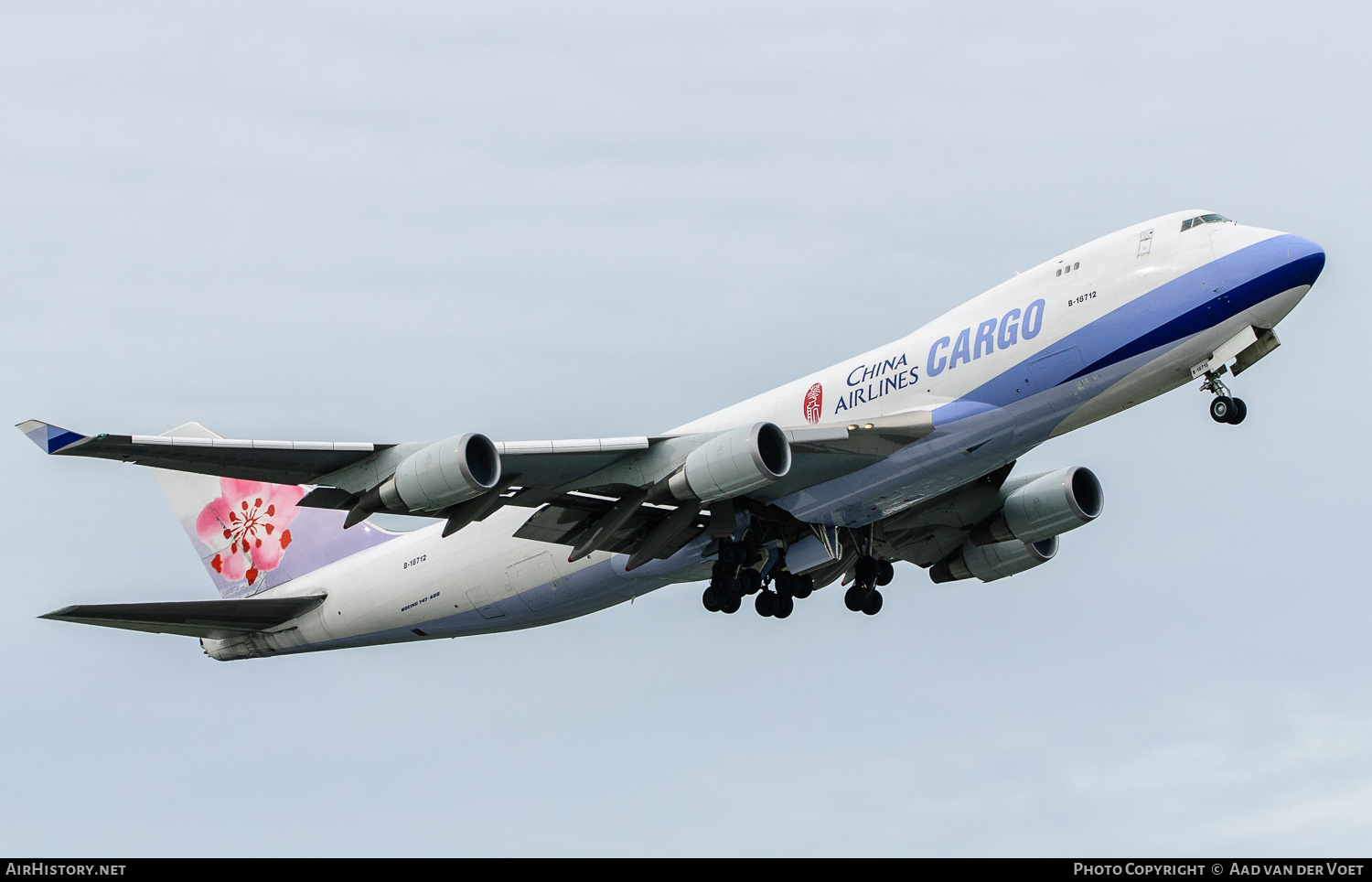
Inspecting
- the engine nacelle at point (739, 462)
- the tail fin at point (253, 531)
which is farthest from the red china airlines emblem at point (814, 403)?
the tail fin at point (253, 531)

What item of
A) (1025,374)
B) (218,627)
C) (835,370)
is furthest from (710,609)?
(218,627)

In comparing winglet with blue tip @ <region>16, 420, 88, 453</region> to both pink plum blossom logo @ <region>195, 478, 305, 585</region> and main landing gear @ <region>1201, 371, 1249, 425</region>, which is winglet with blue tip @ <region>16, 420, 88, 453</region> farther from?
main landing gear @ <region>1201, 371, 1249, 425</region>

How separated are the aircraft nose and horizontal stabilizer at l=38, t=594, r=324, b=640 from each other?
22546 millimetres

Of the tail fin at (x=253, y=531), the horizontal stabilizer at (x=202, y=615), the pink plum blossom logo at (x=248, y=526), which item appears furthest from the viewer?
the pink plum blossom logo at (x=248, y=526)

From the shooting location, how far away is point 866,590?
105 ft

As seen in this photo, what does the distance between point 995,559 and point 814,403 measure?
24.3 ft

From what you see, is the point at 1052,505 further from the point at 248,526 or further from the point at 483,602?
the point at 248,526

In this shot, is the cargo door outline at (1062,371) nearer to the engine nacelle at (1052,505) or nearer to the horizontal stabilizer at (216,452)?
the engine nacelle at (1052,505)

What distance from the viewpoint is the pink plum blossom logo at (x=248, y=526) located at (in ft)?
123

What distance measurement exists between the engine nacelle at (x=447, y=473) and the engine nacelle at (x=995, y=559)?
12997 mm

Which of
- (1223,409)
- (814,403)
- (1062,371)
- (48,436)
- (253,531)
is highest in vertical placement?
(253,531)

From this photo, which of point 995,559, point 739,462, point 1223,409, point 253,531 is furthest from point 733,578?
point 253,531

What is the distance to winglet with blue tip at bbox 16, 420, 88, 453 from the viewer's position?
868 inches
